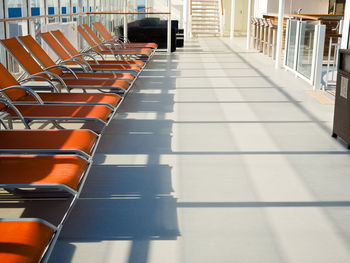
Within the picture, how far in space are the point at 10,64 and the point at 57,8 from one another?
319 cm

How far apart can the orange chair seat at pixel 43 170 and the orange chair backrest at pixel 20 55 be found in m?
2.93

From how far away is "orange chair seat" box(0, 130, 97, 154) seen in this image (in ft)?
10.5

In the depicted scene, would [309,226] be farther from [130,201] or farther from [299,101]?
[299,101]

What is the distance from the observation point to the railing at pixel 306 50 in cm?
776

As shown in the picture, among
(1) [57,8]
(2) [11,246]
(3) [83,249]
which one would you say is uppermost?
(1) [57,8]

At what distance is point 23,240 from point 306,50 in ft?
23.6

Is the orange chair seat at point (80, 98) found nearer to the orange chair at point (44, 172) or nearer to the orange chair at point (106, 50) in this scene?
the orange chair at point (44, 172)

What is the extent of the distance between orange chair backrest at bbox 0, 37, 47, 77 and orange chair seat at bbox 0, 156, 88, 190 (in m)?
2.93

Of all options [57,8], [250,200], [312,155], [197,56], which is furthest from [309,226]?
[197,56]

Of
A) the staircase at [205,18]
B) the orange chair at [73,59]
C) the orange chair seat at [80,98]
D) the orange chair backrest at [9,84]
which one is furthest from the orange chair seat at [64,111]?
the staircase at [205,18]

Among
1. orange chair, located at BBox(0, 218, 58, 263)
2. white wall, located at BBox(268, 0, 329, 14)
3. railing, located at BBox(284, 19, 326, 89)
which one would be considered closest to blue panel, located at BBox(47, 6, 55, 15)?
railing, located at BBox(284, 19, 326, 89)

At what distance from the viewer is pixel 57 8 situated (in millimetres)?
9883

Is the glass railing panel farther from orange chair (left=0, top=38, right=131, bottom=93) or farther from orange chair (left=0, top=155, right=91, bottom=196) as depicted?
orange chair (left=0, top=155, right=91, bottom=196)

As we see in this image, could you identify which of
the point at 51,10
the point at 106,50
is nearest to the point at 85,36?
the point at 106,50
